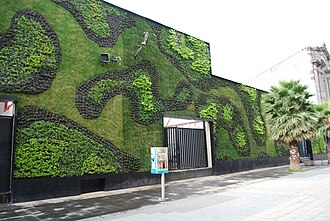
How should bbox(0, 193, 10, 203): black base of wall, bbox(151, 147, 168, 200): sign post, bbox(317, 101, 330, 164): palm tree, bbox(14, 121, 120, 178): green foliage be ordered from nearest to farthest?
bbox(0, 193, 10, 203): black base of wall
bbox(151, 147, 168, 200): sign post
bbox(14, 121, 120, 178): green foliage
bbox(317, 101, 330, 164): palm tree

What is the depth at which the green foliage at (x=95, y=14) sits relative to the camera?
37.0ft

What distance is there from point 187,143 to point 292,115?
7030 mm

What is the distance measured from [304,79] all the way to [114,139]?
30.6 metres

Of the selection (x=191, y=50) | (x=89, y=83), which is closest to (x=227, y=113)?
(x=191, y=50)

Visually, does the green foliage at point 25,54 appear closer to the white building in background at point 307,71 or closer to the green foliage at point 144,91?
the green foliage at point 144,91

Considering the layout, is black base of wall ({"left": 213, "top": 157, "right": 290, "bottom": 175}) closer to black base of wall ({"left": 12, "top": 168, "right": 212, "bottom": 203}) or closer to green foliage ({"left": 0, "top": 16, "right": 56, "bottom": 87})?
black base of wall ({"left": 12, "top": 168, "right": 212, "bottom": 203})

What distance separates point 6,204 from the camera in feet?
26.8

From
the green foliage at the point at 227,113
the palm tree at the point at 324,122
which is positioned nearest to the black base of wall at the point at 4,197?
the green foliage at the point at 227,113

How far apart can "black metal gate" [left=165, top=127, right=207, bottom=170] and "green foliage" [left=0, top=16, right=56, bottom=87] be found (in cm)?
682

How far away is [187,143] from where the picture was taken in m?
14.9

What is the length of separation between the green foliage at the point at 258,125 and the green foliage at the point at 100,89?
12808mm

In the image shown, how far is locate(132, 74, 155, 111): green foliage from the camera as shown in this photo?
12.6 metres

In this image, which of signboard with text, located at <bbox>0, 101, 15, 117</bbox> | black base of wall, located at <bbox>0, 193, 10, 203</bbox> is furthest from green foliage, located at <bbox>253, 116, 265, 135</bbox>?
black base of wall, located at <bbox>0, 193, 10, 203</bbox>

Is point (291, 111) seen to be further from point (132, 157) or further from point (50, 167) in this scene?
point (50, 167)
